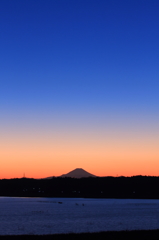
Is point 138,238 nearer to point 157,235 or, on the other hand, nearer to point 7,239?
point 157,235

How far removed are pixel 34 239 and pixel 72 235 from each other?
389 cm

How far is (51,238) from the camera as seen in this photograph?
3050 cm

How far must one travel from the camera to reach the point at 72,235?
32062 mm

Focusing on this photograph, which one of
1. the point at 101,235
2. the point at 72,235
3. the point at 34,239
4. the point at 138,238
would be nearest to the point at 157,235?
the point at 138,238

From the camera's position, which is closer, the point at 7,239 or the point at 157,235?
the point at 7,239

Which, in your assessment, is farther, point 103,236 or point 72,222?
point 72,222

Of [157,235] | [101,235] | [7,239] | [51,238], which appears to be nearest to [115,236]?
[101,235]

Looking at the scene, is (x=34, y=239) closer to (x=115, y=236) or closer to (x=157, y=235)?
(x=115, y=236)

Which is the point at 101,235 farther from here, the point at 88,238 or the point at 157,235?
the point at 157,235

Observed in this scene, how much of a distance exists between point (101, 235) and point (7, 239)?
8.50m

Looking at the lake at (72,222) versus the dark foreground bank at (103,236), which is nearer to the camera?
the dark foreground bank at (103,236)

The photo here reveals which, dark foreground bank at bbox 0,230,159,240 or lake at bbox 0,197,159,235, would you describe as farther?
lake at bbox 0,197,159,235

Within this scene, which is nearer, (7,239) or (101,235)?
(7,239)

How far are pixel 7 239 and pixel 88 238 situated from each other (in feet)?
23.1
